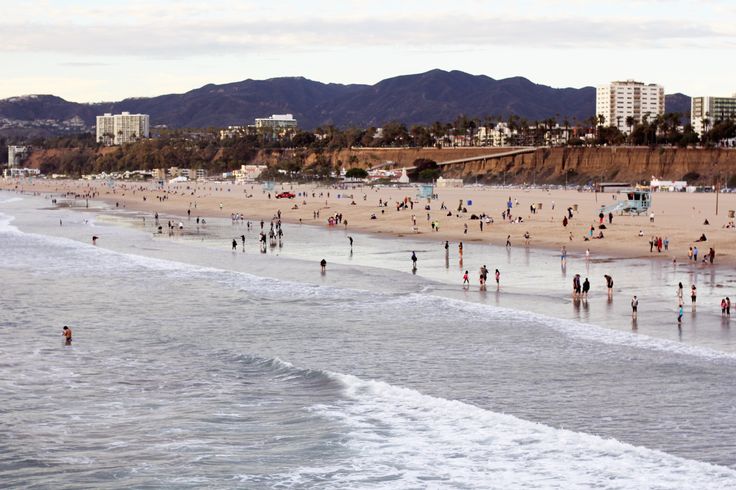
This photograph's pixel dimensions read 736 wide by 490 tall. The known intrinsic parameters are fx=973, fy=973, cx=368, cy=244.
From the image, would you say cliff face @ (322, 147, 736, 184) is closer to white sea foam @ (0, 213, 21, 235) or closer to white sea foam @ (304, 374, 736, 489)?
white sea foam @ (0, 213, 21, 235)

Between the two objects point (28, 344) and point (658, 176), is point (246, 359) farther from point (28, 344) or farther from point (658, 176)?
point (658, 176)

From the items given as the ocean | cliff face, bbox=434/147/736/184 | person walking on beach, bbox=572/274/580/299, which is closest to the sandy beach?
the ocean

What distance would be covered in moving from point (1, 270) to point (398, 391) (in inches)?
1043

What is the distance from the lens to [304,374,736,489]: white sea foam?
1384cm

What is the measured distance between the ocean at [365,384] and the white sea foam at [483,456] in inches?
1.7

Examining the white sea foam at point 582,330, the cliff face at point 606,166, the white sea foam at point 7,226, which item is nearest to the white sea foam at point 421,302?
the white sea foam at point 582,330

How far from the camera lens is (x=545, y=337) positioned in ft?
77.7

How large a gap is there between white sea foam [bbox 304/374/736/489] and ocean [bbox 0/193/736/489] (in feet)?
0.14

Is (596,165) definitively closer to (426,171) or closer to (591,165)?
(591,165)

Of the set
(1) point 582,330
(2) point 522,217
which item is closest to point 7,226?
(2) point 522,217

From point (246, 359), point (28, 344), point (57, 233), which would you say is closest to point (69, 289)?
point (28, 344)

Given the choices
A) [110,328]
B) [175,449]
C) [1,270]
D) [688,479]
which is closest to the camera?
[688,479]

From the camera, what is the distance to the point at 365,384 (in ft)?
63.6

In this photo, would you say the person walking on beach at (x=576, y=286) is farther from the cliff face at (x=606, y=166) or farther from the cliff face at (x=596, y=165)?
the cliff face at (x=606, y=166)
